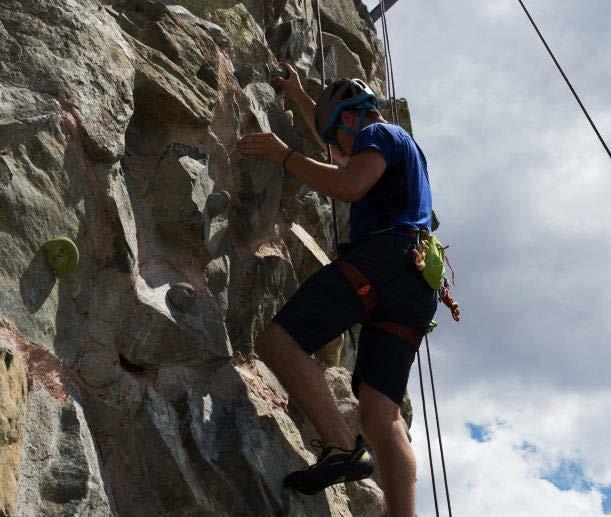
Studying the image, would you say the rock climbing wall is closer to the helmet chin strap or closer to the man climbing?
the man climbing

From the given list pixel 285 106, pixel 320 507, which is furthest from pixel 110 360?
pixel 285 106

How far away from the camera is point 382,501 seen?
19.6 feet

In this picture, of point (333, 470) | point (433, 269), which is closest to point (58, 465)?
point (333, 470)

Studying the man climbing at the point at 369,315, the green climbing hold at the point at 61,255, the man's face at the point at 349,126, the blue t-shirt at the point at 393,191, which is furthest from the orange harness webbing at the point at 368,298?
the green climbing hold at the point at 61,255

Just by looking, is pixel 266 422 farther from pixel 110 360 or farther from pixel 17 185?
pixel 17 185

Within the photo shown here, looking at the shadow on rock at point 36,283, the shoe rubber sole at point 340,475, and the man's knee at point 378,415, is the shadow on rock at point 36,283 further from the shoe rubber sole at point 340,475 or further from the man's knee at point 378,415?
the man's knee at point 378,415

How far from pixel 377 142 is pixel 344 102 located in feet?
2.38

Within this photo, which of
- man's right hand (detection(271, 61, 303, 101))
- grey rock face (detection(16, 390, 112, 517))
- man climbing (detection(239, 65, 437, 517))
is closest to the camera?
grey rock face (detection(16, 390, 112, 517))

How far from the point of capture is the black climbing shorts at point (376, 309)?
4.71 meters

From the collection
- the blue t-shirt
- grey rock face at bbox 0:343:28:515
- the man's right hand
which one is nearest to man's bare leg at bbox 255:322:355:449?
the blue t-shirt

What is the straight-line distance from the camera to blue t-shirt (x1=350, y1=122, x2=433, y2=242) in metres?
4.87

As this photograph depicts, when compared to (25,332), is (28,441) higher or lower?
lower

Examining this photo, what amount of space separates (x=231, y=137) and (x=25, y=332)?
235cm

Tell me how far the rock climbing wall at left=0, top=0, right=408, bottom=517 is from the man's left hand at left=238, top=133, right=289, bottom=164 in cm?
12
